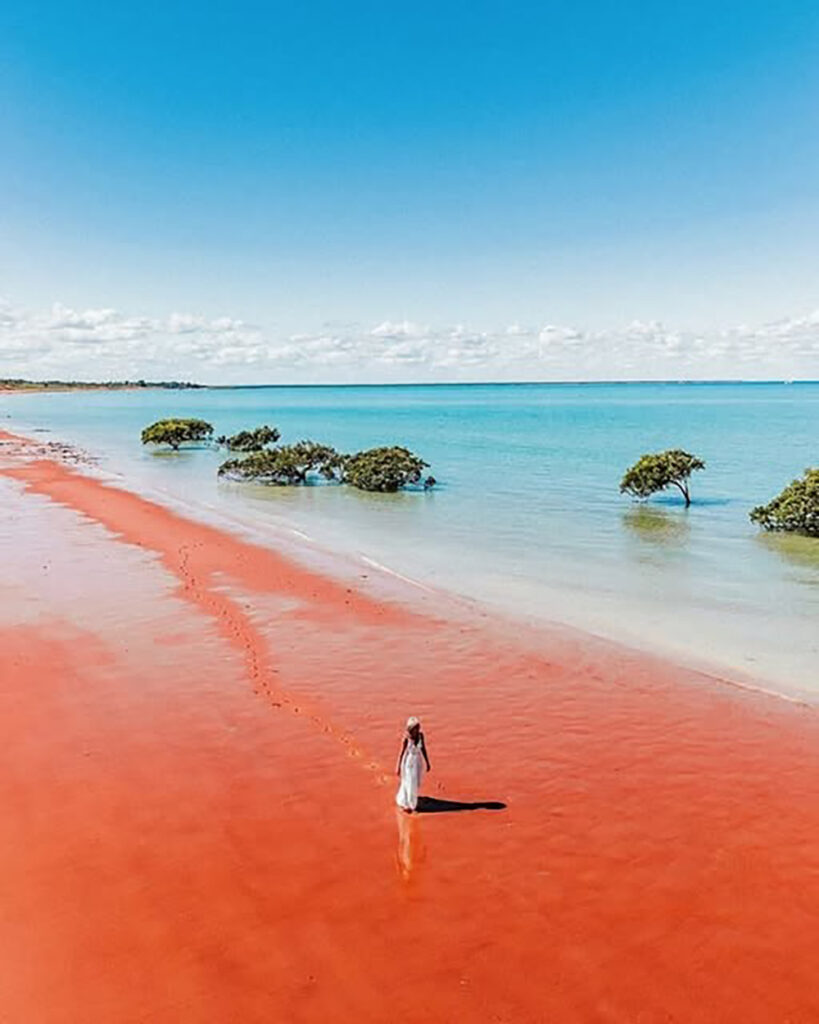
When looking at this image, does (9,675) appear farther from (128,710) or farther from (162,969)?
(162,969)

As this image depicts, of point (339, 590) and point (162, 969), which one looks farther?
point (339, 590)

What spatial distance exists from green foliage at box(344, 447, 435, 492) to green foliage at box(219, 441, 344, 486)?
2386mm

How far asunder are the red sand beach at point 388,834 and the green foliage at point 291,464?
30995mm

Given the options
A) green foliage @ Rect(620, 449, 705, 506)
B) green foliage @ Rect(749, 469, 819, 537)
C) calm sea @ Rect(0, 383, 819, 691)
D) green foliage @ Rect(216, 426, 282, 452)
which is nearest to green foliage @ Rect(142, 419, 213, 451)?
calm sea @ Rect(0, 383, 819, 691)

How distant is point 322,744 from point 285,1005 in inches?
217

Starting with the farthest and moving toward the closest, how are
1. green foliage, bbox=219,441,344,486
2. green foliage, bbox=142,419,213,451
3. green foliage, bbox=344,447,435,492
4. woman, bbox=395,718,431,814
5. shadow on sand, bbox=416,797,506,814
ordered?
green foliage, bbox=142,419,213,451, green foliage, bbox=219,441,344,486, green foliage, bbox=344,447,435,492, shadow on sand, bbox=416,797,506,814, woman, bbox=395,718,431,814

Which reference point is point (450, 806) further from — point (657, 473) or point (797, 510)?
point (657, 473)

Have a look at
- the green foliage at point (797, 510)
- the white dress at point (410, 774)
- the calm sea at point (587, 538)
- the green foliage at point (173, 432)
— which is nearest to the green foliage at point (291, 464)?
the calm sea at point (587, 538)

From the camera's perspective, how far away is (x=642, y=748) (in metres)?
13.1

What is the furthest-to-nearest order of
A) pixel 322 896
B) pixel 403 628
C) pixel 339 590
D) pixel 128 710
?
pixel 339 590, pixel 403 628, pixel 128 710, pixel 322 896

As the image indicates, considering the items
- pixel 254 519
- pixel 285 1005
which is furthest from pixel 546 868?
pixel 254 519

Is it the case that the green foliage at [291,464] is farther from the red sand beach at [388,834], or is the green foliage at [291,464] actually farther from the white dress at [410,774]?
the white dress at [410,774]

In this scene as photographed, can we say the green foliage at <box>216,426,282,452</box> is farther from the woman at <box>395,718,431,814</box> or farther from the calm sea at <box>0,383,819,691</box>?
the woman at <box>395,718,431,814</box>

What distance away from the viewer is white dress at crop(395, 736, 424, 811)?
413 inches
